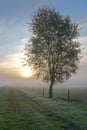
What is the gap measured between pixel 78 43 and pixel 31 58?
1007 cm

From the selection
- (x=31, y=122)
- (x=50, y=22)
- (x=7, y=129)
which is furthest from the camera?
(x=50, y=22)

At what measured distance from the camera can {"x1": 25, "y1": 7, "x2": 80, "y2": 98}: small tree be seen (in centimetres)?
5691

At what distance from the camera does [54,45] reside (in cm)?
5725

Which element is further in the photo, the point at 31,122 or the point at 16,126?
the point at 31,122

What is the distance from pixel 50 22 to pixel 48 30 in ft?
5.35

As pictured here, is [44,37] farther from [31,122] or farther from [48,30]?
[31,122]

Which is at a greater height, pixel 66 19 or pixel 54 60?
pixel 66 19

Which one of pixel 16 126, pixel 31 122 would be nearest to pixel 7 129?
pixel 16 126

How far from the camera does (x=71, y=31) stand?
5772cm

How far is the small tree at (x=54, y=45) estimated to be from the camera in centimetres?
5691

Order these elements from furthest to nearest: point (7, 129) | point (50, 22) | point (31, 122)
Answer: point (50, 22)
point (31, 122)
point (7, 129)

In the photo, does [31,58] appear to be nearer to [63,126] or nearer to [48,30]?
[48,30]

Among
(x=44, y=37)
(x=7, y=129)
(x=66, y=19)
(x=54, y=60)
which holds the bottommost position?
(x=7, y=129)

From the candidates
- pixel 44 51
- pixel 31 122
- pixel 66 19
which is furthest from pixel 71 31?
pixel 31 122
